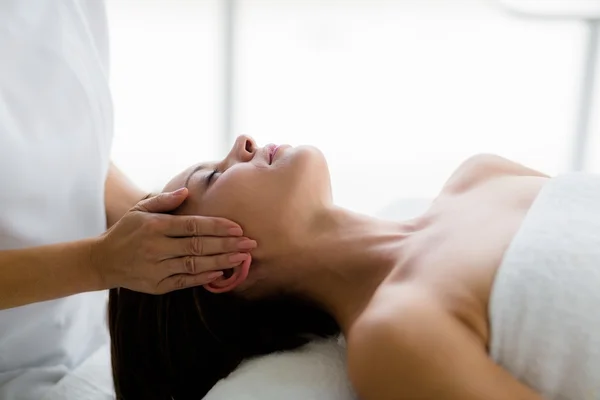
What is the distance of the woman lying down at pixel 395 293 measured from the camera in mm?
898

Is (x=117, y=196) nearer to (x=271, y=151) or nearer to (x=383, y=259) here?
(x=271, y=151)

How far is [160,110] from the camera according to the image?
1.96m

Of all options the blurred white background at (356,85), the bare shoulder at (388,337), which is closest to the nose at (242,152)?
the bare shoulder at (388,337)

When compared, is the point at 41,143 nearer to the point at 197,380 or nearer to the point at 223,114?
the point at 197,380

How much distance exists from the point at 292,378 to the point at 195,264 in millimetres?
223

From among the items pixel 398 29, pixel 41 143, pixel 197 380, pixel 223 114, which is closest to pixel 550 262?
pixel 197 380

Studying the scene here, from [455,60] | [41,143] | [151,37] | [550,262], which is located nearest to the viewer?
[550,262]

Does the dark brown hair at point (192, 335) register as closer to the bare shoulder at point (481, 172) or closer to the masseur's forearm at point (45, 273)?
the masseur's forearm at point (45, 273)

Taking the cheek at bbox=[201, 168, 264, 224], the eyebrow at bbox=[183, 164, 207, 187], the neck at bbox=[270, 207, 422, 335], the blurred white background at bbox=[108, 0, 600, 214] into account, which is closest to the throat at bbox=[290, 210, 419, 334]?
the neck at bbox=[270, 207, 422, 335]

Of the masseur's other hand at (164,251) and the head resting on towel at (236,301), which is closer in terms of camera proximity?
the masseur's other hand at (164,251)

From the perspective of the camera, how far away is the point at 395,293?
1.00 m

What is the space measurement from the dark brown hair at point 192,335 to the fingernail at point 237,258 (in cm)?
13

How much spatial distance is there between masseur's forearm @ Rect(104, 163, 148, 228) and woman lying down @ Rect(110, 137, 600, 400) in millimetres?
254

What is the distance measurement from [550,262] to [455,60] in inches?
37.2
